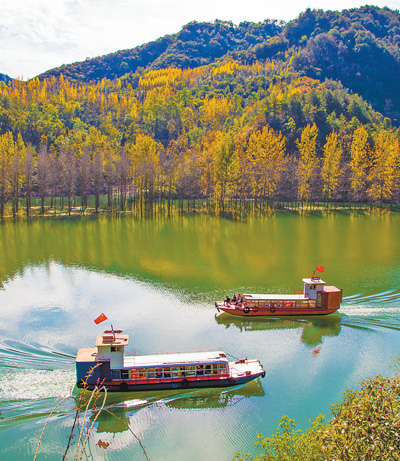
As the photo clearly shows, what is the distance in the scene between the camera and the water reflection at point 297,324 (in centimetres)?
2780

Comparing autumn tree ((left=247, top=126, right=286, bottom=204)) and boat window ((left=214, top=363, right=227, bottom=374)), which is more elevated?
autumn tree ((left=247, top=126, right=286, bottom=204))

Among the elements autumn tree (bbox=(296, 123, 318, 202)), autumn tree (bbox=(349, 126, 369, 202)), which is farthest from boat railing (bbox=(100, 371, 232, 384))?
autumn tree (bbox=(349, 126, 369, 202))

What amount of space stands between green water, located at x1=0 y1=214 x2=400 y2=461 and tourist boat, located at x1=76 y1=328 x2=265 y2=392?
22.6 inches

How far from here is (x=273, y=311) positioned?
97.8 ft

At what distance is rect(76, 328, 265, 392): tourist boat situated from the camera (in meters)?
20.7

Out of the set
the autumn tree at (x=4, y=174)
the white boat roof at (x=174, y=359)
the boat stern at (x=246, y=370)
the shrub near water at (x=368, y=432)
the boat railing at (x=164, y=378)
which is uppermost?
the autumn tree at (x=4, y=174)

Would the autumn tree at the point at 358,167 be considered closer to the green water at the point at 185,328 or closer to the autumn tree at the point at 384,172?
the autumn tree at the point at 384,172

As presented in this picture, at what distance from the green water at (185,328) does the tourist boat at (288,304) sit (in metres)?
0.63

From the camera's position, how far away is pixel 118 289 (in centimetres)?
3456

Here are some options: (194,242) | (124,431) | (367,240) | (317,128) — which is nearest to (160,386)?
(124,431)

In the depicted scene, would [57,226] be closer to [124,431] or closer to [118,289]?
[118,289]

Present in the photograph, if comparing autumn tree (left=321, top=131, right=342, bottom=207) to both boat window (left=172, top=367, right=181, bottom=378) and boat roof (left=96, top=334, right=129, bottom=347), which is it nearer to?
boat window (left=172, top=367, right=181, bottom=378)

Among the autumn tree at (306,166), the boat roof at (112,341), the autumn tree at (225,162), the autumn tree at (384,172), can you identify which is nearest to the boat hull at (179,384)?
the boat roof at (112,341)

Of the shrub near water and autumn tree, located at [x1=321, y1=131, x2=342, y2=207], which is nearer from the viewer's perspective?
the shrub near water
